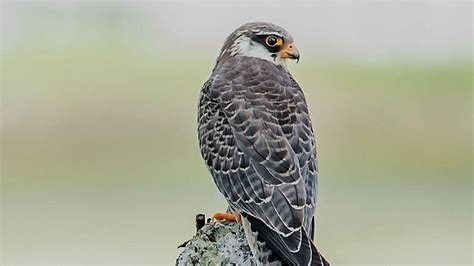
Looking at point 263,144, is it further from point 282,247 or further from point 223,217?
point 282,247

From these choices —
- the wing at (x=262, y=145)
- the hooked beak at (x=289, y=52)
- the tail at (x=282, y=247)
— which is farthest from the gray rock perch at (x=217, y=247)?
the hooked beak at (x=289, y=52)

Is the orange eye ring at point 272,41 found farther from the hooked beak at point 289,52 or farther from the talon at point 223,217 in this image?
the talon at point 223,217

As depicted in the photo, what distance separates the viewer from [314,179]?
3967 mm

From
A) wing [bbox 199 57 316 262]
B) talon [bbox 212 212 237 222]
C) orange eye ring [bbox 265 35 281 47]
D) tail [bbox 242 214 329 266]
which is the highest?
orange eye ring [bbox 265 35 281 47]

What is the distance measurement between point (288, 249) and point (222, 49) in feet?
6.00

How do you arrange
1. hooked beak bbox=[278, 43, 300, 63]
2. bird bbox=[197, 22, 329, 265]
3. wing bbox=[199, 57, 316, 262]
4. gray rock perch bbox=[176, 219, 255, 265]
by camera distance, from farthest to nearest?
hooked beak bbox=[278, 43, 300, 63]
wing bbox=[199, 57, 316, 262]
bird bbox=[197, 22, 329, 265]
gray rock perch bbox=[176, 219, 255, 265]

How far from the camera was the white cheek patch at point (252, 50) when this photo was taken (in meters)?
4.70

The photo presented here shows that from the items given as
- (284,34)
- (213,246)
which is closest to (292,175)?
(213,246)

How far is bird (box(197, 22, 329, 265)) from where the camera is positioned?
3.52 meters

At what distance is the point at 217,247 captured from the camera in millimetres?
3328

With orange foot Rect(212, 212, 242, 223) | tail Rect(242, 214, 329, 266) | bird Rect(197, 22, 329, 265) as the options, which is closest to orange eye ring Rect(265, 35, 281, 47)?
bird Rect(197, 22, 329, 265)

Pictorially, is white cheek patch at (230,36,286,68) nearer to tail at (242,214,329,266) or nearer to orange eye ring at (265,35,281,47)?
orange eye ring at (265,35,281,47)

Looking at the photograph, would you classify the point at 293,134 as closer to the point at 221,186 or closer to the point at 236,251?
the point at 221,186

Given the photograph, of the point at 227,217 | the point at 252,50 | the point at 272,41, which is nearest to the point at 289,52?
the point at 272,41
